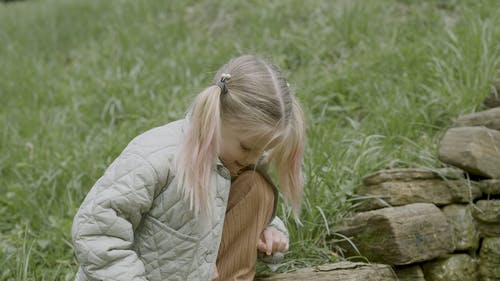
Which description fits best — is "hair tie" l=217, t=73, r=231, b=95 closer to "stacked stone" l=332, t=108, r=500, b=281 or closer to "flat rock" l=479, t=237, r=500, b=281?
"stacked stone" l=332, t=108, r=500, b=281

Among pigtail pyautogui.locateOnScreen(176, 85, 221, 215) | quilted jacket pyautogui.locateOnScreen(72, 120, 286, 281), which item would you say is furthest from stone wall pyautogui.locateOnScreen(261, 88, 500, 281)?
pigtail pyautogui.locateOnScreen(176, 85, 221, 215)

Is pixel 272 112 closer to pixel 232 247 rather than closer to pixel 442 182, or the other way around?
pixel 232 247

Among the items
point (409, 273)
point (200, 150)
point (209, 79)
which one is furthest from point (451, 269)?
point (209, 79)

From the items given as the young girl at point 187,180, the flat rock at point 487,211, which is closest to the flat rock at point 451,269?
the flat rock at point 487,211

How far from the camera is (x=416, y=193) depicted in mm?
2545

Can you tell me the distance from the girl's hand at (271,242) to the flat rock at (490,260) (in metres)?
0.89

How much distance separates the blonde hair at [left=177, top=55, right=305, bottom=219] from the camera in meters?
1.80

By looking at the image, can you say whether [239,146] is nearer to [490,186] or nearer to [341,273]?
[341,273]

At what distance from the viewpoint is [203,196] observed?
1820 mm

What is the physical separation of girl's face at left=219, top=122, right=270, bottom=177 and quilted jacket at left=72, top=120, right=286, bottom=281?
47 mm

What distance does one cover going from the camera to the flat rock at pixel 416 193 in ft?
8.25

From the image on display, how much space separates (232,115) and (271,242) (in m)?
0.52

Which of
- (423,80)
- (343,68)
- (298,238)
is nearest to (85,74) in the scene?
(343,68)

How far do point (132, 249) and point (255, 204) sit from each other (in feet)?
1.44
